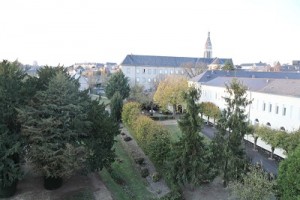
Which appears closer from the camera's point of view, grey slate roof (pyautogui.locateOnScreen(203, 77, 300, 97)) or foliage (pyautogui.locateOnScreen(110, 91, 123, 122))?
grey slate roof (pyautogui.locateOnScreen(203, 77, 300, 97))

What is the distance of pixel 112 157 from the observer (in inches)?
816

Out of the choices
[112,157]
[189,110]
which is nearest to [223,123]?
[189,110]

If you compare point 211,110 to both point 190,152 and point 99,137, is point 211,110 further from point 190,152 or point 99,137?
point 99,137

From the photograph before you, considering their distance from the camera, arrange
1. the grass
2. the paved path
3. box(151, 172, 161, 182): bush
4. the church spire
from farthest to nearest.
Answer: the church spire < the paved path < box(151, 172, 161, 182): bush < the grass

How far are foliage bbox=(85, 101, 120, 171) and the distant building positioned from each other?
63.2 m

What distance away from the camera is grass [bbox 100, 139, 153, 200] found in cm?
1972

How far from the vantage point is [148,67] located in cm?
8881

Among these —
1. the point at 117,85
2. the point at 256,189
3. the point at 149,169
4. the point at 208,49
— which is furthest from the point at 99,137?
the point at 208,49

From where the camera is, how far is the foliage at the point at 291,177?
1341 centimetres

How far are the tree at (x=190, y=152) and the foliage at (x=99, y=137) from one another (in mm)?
4838

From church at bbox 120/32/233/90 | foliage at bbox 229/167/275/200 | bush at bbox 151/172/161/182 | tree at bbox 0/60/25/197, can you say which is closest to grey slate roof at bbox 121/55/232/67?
church at bbox 120/32/233/90

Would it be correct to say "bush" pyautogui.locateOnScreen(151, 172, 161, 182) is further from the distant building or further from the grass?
the distant building

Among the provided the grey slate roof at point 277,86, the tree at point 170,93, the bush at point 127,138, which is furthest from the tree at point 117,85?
the grey slate roof at point 277,86

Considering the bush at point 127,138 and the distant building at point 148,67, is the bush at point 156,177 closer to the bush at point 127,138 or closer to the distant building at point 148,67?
the bush at point 127,138
